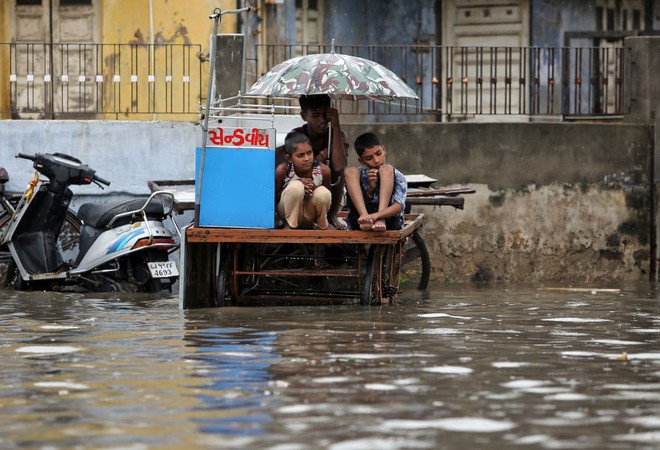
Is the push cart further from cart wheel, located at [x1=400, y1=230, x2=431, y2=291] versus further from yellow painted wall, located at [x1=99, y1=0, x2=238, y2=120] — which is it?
yellow painted wall, located at [x1=99, y1=0, x2=238, y2=120]

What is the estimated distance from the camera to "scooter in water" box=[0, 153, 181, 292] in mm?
12023

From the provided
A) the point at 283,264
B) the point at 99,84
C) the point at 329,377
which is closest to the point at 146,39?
the point at 99,84

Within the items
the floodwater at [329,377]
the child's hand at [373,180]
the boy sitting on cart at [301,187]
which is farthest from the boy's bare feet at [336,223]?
the floodwater at [329,377]

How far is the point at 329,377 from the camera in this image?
6797mm

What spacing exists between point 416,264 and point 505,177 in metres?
1.65

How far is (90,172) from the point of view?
1241cm

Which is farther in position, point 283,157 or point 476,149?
point 476,149

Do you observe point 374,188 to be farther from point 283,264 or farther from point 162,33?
point 162,33

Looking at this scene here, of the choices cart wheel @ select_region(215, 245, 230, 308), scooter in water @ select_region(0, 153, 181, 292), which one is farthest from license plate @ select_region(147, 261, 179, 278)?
cart wheel @ select_region(215, 245, 230, 308)

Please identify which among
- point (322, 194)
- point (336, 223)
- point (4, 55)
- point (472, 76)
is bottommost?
point (336, 223)

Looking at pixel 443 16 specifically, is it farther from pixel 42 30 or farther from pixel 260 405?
pixel 260 405

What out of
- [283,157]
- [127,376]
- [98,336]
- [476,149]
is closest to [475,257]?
[476,149]

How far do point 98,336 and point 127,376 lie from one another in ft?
6.07

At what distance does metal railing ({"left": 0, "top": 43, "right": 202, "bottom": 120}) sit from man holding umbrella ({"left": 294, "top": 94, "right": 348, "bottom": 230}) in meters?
6.76
